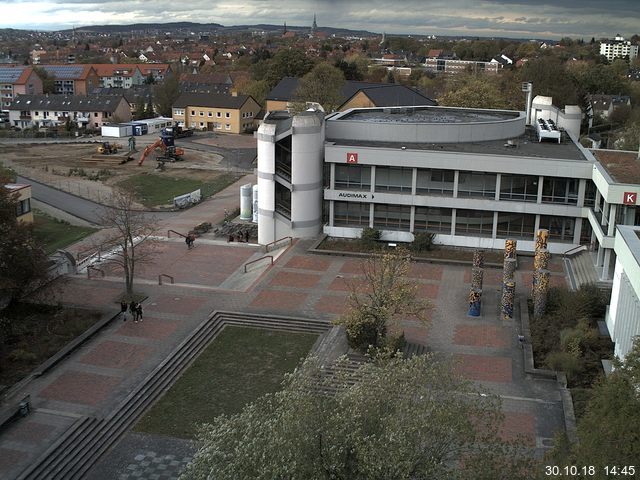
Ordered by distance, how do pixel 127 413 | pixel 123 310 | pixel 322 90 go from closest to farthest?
pixel 127 413 → pixel 123 310 → pixel 322 90

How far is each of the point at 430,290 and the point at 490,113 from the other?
26002 millimetres

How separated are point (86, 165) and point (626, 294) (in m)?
62.2

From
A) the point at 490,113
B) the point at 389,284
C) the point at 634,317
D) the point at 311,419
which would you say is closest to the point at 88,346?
the point at 389,284

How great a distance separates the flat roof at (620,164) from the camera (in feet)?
123

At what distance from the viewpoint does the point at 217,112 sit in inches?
4053

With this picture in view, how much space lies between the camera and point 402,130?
4719cm

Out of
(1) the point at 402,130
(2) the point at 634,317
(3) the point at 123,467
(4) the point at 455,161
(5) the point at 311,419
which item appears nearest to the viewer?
(5) the point at 311,419

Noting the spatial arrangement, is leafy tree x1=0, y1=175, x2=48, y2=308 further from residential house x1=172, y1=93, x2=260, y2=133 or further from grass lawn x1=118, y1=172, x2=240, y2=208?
residential house x1=172, y1=93, x2=260, y2=133

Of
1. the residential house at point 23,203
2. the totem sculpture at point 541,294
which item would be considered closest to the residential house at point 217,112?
the residential house at point 23,203

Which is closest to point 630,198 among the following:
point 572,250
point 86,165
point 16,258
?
point 572,250

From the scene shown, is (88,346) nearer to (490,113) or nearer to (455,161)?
(455,161)

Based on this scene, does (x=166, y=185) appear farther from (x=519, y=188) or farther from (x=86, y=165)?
(x=519, y=188)

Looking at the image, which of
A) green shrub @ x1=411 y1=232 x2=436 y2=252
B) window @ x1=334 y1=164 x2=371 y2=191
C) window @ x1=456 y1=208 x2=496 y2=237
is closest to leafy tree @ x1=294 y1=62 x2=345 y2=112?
window @ x1=334 y1=164 x2=371 y2=191

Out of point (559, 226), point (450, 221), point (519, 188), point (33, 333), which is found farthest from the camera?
point (450, 221)
